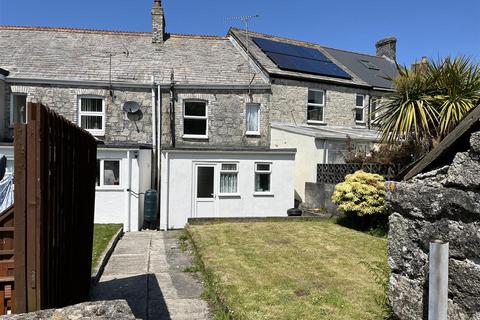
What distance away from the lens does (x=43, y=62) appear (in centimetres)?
1839

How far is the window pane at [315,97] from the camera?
20.0 metres

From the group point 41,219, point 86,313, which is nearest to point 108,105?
point 41,219

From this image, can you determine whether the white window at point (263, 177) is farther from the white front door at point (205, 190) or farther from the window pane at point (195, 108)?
the window pane at point (195, 108)

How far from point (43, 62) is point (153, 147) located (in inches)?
251

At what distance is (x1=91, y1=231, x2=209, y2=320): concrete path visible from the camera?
611 centimetres

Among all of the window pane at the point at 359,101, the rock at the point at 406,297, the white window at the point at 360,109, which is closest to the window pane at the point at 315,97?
the white window at the point at 360,109

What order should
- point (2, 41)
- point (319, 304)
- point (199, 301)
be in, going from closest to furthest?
point (319, 304) < point (199, 301) < point (2, 41)

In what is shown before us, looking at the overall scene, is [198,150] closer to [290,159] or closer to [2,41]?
[290,159]

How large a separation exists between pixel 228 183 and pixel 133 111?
17.9ft

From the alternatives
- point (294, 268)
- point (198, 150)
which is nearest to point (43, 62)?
point (198, 150)

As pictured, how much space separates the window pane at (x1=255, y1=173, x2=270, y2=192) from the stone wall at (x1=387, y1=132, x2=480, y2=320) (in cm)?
1231

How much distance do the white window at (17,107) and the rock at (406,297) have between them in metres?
17.3

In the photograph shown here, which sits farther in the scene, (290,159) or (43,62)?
(43,62)

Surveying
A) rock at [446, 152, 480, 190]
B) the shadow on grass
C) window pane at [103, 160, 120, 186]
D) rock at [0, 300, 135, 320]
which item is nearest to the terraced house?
window pane at [103, 160, 120, 186]
